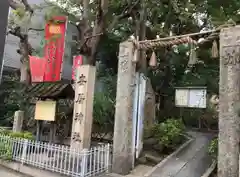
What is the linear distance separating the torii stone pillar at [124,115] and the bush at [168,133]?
69.5 inches

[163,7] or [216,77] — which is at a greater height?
[163,7]

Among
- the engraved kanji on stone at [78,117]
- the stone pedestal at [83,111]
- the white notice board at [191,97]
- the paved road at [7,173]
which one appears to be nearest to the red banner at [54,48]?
the stone pedestal at [83,111]

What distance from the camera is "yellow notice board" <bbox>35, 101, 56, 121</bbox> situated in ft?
30.4

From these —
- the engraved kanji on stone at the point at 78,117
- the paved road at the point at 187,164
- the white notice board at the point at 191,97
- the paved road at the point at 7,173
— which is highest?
the white notice board at the point at 191,97

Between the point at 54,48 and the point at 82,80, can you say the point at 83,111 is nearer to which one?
the point at 82,80

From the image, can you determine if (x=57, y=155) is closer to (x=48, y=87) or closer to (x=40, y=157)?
(x=40, y=157)

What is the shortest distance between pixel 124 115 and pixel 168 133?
2.36m

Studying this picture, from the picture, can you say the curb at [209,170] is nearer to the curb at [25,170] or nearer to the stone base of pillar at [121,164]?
the stone base of pillar at [121,164]

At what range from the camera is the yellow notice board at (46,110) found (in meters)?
9.26

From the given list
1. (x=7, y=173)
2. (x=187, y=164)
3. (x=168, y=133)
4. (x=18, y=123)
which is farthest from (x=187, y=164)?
(x=18, y=123)

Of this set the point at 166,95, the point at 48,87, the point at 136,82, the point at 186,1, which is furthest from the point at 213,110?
the point at 48,87

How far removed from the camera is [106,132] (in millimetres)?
11070

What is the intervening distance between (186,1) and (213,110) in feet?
A: 25.3

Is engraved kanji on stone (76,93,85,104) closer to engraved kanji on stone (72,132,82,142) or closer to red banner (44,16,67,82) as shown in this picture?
engraved kanji on stone (72,132,82,142)
